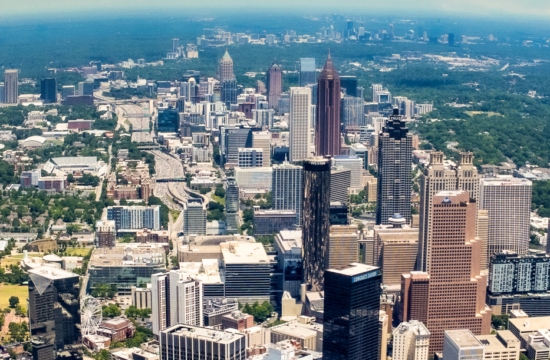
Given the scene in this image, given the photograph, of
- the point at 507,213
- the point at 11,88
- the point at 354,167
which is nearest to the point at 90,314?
the point at 507,213

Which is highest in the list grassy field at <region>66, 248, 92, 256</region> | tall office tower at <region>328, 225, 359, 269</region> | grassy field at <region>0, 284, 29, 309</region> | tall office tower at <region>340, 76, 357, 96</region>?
tall office tower at <region>340, 76, 357, 96</region>

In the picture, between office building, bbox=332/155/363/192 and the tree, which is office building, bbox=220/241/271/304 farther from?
office building, bbox=332/155/363/192

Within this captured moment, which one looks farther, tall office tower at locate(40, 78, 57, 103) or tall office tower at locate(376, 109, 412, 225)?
tall office tower at locate(40, 78, 57, 103)

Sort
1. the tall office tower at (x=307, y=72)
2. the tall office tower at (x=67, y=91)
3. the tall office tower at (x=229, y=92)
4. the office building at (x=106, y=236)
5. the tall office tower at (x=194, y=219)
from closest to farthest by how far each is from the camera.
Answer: the office building at (x=106, y=236), the tall office tower at (x=194, y=219), the tall office tower at (x=307, y=72), the tall office tower at (x=229, y=92), the tall office tower at (x=67, y=91)

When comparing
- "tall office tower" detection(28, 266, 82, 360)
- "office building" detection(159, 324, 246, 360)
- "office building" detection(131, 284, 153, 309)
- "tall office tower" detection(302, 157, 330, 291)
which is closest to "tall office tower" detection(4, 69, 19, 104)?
"office building" detection(131, 284, 153, 309)

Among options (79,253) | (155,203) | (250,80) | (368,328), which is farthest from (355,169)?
(250,80)

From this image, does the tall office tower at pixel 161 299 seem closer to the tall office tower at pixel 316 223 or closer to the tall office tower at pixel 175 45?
the tall office tower at pixel 316 223

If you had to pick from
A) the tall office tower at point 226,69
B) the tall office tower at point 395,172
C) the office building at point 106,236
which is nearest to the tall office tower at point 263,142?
the tall office tower at point 395,172
